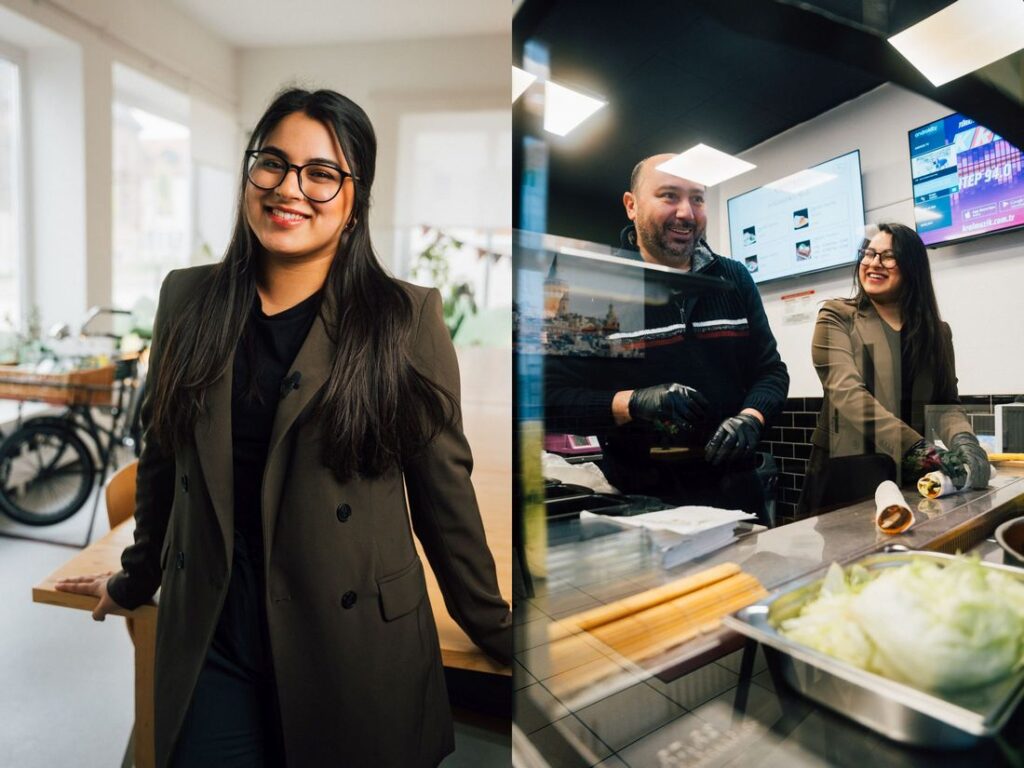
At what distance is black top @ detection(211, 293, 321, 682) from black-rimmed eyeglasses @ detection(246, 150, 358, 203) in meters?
0.21

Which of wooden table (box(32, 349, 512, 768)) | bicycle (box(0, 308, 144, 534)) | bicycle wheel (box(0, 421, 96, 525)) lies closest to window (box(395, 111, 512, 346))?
bicycle (box(0, 308, 144, 534))

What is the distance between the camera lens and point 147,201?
175 inches

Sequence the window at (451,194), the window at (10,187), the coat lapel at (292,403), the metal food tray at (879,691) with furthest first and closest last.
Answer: the window at (451,194) → the window at (10,187) → the coat lapel at (292,403) → the metal food tray at (879,691)

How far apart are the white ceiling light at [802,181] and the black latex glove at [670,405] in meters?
0.11

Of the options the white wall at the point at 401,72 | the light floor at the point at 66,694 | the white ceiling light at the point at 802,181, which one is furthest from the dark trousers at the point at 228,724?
the white wall at the point at 401,72

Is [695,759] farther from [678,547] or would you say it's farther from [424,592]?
[424,592]

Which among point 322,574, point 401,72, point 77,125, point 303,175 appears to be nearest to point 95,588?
point 322,574

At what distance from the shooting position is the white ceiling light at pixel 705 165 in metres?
0.31

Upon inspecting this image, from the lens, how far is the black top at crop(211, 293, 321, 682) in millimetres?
883

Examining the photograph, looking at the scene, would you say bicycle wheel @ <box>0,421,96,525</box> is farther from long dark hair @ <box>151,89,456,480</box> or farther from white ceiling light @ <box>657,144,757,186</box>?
white ceiling light @ <box>657,144,757,186</box>

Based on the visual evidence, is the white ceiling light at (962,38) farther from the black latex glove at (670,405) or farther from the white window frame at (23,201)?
the white window frame at (23,201)

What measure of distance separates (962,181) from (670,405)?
0.16m

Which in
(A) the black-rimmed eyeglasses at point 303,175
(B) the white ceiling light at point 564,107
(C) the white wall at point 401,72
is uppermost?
(C) the white wall at point 401,72

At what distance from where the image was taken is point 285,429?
84 cm
